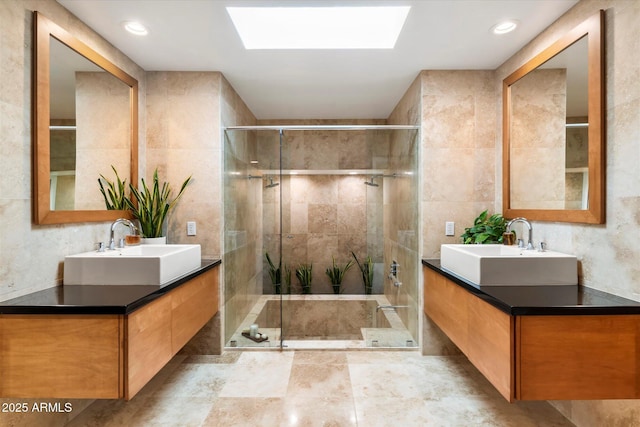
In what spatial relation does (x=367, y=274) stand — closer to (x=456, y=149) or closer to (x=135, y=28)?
(x=456, y=149)

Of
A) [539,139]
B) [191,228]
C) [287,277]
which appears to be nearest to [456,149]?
[539,139]

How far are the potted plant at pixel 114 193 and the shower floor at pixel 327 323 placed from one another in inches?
56.3

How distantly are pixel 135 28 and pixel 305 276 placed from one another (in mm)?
2306

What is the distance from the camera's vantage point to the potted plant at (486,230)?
2492 mm

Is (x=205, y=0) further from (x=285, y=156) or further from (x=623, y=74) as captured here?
(x=623, y=74)

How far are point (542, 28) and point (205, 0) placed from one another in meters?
2.11

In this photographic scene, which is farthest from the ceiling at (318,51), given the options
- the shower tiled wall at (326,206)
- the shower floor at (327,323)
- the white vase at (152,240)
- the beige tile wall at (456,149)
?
the shower floor at (327,323)

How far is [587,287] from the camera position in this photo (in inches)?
70.7

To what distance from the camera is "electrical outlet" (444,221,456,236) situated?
8.98ft

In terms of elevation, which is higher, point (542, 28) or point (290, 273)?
point (542, 28)

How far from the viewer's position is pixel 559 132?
203 centimetres

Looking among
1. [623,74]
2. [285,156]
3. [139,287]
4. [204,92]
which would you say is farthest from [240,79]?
[623,74]

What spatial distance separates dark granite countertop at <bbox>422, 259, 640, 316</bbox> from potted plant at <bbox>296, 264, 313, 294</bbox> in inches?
61.0

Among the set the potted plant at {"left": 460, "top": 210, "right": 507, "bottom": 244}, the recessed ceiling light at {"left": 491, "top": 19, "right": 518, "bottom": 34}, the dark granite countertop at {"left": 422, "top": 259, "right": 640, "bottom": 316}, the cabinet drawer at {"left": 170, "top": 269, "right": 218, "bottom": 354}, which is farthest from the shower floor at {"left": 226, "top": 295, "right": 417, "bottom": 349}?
the recessed ceiling light at {"left": 491, "top": 19, "right": 518, "bottom": 34}
